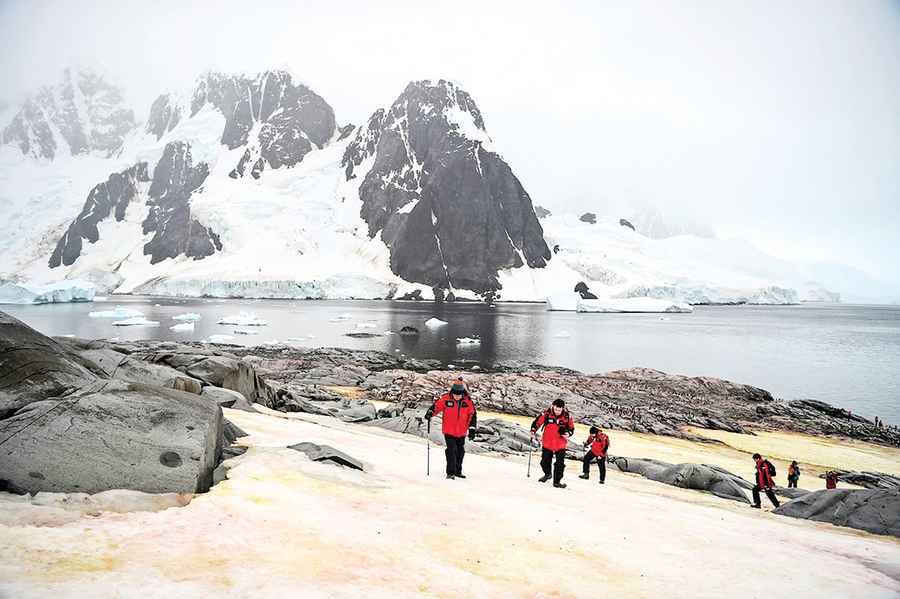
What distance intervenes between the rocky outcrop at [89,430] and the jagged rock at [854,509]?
12946 mm

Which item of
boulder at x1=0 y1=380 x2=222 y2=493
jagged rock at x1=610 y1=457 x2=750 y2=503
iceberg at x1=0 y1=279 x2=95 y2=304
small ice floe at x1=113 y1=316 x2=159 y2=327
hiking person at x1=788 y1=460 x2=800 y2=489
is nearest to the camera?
boulder at x1=0 y1=380 x2=222 y2=493

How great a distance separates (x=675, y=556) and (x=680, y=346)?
6325 cm

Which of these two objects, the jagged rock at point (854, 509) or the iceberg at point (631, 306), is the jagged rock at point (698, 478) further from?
the iceberg at point (631, 306)

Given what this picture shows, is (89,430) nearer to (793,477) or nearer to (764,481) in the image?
(764,481)

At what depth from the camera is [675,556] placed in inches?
280

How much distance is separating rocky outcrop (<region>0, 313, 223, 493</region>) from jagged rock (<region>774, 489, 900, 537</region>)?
1295 centimetres

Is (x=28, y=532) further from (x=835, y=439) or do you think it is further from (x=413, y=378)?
(x=835, y=439)

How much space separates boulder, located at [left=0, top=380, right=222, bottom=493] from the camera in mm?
6664

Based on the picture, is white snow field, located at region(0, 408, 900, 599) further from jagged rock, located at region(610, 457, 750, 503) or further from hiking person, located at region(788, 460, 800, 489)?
hiking person, located at region(788, 460, 800, 489)

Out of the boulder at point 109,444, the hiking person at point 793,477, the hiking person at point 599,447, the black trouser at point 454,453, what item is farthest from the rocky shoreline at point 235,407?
the black trouser at point 454,453

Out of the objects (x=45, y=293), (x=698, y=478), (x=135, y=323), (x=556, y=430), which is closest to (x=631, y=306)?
(x=135, y=323)

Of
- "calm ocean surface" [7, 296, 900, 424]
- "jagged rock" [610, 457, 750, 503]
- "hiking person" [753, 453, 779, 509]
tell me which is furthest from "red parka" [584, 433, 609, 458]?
"calm ocean surface" [7, 296, 900, 424]

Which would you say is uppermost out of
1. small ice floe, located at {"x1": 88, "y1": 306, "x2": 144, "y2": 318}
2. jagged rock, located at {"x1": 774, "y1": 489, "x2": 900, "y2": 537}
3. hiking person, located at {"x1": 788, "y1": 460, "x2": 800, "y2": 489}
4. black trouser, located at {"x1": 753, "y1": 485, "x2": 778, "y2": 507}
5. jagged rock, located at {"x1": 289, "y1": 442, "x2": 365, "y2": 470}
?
jagged rock, located at {"x1": 289, "y1": 442, "x2": 365, "y2": 470}

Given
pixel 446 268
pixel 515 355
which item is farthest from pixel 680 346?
pixel 446 268
